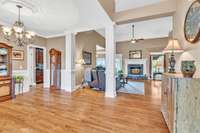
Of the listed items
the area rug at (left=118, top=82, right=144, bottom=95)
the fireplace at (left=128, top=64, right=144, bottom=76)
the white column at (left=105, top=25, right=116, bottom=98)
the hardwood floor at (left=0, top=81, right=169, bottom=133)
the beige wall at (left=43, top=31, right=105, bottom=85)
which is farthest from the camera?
the fireplace at (left=128, top=64, right=144, bottom=76)

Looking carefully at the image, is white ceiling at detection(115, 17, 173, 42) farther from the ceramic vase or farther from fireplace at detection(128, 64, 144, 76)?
the ceramic vase

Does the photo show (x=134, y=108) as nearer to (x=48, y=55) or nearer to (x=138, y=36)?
(x=48, y=55)

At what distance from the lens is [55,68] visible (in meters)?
6.60

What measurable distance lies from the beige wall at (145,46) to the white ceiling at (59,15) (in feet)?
19.6

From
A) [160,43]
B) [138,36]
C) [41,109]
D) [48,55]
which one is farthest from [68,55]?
[160,43]

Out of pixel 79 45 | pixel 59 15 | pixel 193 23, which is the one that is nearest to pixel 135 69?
pixel 79 45

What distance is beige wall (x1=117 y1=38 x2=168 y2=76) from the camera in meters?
9.49

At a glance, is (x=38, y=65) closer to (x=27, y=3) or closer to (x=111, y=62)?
A: (x=27, y=3)

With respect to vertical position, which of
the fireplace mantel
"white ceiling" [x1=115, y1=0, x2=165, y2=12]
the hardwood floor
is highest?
"white ceiling" [x1=115, y1=0, x2=165, y2=12]

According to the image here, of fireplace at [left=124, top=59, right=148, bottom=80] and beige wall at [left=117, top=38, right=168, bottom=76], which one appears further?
fireplace at [left=124, top=59, right=148, bottom=80]

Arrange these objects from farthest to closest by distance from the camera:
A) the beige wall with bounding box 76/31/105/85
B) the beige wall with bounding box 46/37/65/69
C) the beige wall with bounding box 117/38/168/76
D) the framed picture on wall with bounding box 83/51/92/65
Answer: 1. the beige wall with bounding box 117/38/168/76
2. the framed picture on wall with bounding box 83/51/92/65
3. the beige wall with bounding box 76/31/105/85
4. the beige wall with bounding box 46/37/65/69

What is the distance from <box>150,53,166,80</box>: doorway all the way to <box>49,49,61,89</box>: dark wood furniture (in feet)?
23.4

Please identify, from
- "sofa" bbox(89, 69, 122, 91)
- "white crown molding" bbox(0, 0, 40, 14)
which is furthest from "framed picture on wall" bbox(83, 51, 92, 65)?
"white crown molding" bbox(0, 0, 40, 14)

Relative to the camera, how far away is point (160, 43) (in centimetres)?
949
